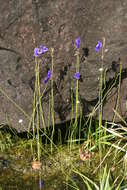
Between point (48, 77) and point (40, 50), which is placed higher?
point (40, 50)

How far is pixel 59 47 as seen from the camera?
247cm

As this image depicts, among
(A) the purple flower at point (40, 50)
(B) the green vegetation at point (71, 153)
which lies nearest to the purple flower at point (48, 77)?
(B) the green vegetation at point (71, 153)

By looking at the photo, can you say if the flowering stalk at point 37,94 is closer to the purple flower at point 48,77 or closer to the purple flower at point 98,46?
the purple flower at point 48,77

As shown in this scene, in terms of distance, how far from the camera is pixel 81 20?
7.91 feet

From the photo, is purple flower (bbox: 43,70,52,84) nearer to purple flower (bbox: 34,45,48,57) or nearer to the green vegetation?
the green vegetation

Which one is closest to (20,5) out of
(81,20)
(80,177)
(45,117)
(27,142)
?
(81,20)

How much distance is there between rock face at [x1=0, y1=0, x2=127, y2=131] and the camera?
2377mm

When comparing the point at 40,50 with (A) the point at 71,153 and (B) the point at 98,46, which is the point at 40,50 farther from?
(A) the point at 71,153

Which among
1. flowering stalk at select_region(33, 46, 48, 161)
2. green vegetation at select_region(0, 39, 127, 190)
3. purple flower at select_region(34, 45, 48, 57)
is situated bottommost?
green vegetation at select_region(0, 39, 127, 190)

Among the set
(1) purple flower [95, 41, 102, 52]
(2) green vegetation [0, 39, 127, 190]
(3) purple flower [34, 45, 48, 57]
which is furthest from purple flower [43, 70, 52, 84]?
(1) purple flower [95, 41, 102, 52]

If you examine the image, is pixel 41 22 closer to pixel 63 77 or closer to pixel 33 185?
pixel 63 77

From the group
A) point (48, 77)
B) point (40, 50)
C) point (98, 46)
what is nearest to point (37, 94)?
point (48, 77)

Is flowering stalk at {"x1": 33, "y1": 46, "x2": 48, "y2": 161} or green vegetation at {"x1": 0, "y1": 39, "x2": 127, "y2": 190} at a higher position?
flowering stalk at {"x1": 33, "y1": 46, "x2": 48, "y2": 161}

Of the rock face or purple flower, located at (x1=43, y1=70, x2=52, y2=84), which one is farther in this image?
purple flower, located at (x1=43, y1=70, x2=52, y2=84)
